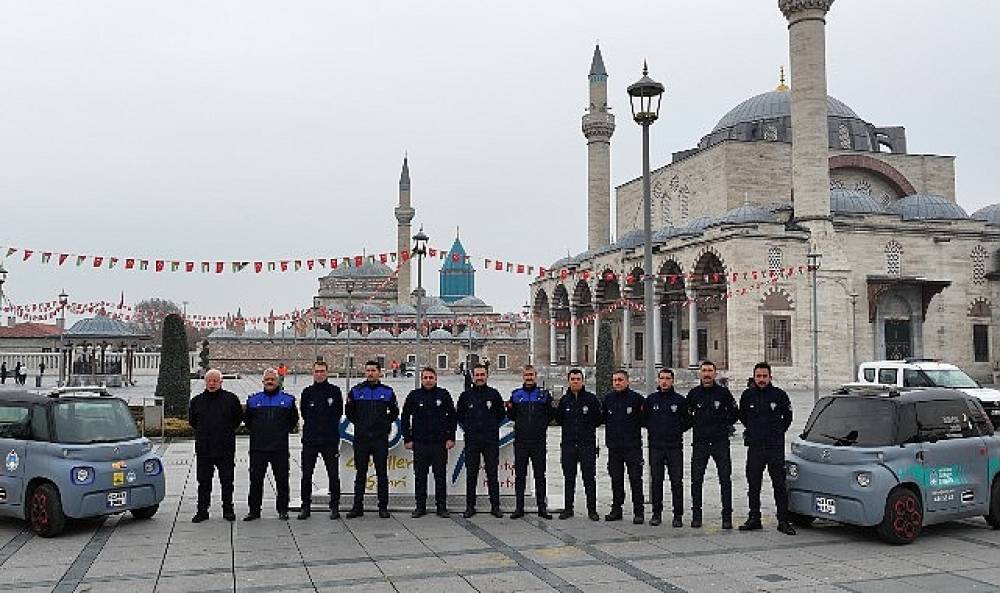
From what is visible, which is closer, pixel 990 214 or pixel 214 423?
pixel 214 423

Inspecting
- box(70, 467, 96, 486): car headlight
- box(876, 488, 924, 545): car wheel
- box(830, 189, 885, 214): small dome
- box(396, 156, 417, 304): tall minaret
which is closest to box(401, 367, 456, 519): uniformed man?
box(70, 467, 96, 486): car headlight

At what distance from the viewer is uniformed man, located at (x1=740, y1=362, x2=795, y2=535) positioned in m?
8.92

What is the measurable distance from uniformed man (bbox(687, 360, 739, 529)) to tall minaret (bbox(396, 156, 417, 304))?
6786cm

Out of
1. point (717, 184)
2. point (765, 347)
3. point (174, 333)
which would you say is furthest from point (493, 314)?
point (174, 333)

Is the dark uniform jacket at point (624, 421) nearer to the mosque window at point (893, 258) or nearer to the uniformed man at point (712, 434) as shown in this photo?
the uniformed man at point (712, 434)

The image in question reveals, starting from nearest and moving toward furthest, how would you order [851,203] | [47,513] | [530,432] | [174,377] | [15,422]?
1. [47,513]
2. [15,422]
3. [530,432]
4. [174,377]
5. [851,203]

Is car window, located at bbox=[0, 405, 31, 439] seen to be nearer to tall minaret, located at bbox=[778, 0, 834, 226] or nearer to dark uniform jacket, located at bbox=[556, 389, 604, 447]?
dark uniform jacket, located at bbox=[556, 389, 604, 447]

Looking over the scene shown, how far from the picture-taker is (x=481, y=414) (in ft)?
31.5

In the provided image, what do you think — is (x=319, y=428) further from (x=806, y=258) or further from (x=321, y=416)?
(x=806, y=258)

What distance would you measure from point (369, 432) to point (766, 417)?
433 centimetres

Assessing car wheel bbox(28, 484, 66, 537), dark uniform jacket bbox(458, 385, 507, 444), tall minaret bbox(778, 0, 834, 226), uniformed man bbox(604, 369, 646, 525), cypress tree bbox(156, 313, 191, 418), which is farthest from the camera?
tall minaret bbox(778, 0, 834, 226)

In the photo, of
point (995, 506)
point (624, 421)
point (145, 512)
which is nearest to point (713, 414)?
point (624, 421)

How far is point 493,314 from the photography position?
89062 mm

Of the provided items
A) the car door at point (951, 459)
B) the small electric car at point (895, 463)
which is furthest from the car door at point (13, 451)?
the car door at point (951, 459)
